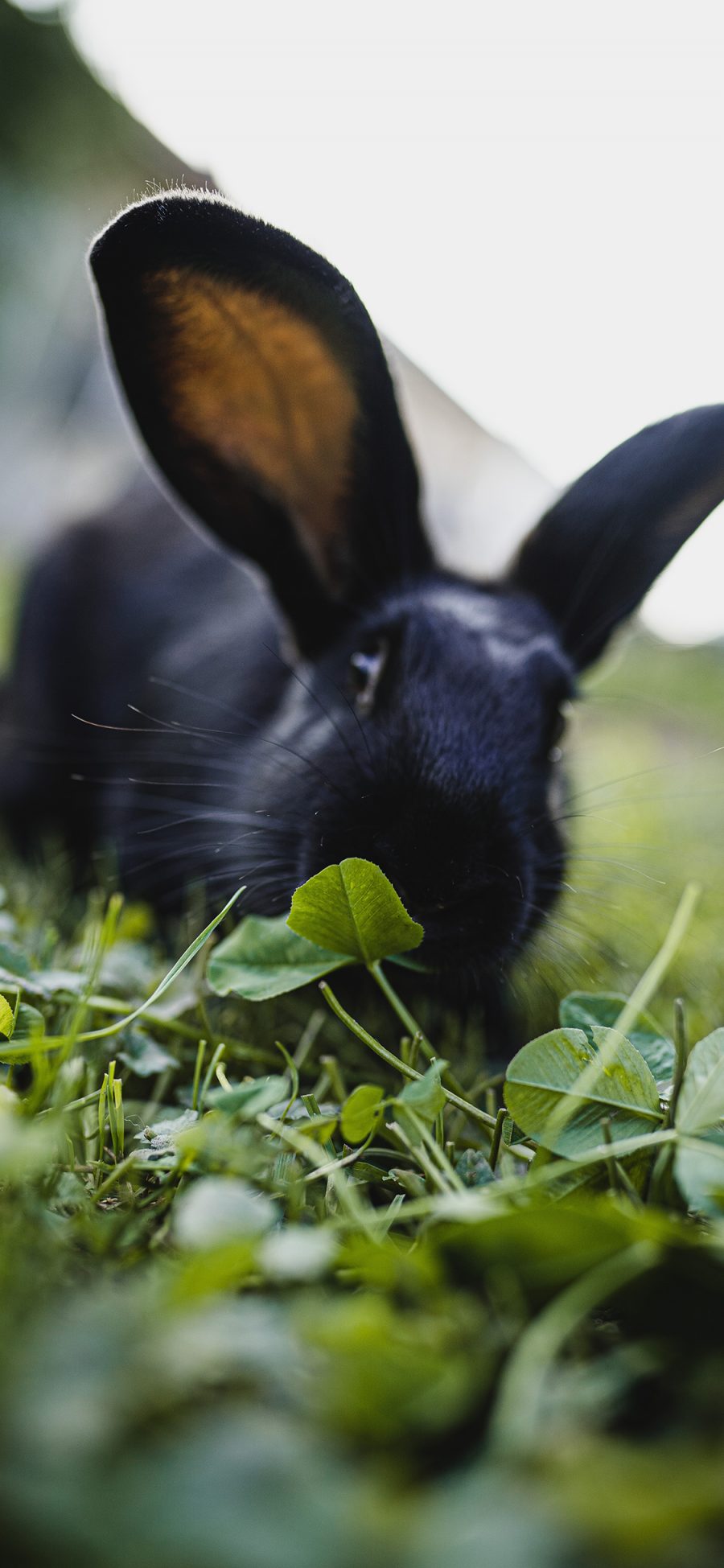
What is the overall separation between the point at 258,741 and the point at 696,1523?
6.63 ft

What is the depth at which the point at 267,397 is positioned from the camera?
2.26m

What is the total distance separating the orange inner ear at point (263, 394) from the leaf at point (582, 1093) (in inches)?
56.1

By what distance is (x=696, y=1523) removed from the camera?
475 mm

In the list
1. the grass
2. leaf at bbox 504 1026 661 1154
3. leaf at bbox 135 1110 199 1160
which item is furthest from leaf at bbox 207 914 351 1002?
leaf at bbox 504 1026 661 1154

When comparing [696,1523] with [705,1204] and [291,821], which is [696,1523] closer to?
[705,1204]

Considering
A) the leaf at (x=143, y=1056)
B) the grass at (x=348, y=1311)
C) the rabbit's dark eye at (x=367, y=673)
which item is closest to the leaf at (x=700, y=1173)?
the grass at (x=348, y=1311)

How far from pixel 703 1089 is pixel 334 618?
1.62 m

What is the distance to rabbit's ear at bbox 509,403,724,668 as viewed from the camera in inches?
84.4

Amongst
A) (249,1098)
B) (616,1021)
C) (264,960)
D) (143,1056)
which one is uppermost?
(616,1021)

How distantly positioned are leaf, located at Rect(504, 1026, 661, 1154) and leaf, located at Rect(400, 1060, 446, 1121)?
0.24ft

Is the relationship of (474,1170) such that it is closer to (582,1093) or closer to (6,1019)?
(582,1093)

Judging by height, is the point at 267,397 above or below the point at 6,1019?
above

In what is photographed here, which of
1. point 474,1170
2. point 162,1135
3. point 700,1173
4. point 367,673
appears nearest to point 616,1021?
point 474,1170

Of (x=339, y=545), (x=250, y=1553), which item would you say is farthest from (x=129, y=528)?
(x=250, y=1553)
